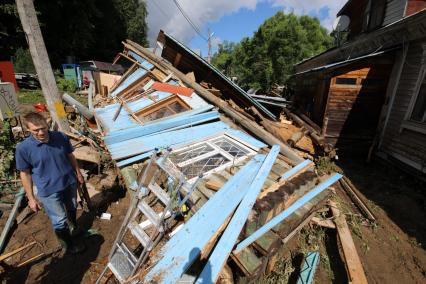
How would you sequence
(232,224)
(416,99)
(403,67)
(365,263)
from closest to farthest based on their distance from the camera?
(232,224)
(365,263)
(416,99)
(403,67)

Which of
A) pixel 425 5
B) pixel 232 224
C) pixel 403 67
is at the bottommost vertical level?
pixel 232 224

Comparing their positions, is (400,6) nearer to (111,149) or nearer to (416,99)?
(416,99)

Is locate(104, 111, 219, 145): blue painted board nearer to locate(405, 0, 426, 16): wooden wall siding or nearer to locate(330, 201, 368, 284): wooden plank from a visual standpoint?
locate(330, 201, 368, 284): wooden plank

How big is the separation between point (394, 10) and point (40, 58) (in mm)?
11811

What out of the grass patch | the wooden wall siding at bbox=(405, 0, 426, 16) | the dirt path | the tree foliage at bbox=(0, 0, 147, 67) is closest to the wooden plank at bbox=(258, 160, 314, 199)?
the dirt path

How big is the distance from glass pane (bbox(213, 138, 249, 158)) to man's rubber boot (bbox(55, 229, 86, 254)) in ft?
9.25

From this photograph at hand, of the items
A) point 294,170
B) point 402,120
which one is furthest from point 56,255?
point 402,120

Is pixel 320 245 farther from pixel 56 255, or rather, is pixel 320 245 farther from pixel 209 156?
pixel 56 255

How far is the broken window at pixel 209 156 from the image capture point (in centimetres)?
345

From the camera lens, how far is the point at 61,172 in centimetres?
309

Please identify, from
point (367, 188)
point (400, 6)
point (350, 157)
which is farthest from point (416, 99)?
point (400, 6)

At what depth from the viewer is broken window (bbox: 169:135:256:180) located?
11.3 feet

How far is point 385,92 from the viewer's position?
7.58 m

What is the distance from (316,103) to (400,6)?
14.6ft
